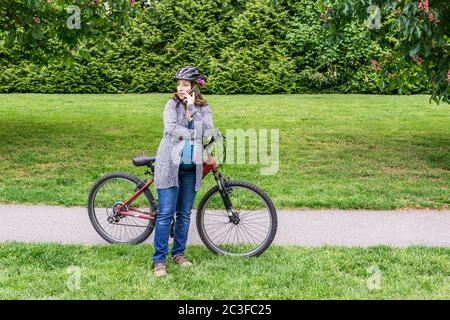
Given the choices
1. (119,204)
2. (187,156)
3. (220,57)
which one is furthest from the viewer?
(220,57)

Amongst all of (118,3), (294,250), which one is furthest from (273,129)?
(294,250)

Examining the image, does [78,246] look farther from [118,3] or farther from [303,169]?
[118,3]

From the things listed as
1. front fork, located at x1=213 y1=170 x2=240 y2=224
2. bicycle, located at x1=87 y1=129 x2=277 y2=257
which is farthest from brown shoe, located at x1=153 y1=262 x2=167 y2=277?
front fork, located at x1=213 y1=170 x2=240 y2=224

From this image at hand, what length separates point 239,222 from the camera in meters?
5.41

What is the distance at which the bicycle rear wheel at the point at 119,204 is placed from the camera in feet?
18.4

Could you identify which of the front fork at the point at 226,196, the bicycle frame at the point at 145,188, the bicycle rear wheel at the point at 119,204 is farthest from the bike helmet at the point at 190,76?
the bicycle rear wheel at the point at 119,204

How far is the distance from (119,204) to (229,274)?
4.53 feet

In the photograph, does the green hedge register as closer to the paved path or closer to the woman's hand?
the paved path

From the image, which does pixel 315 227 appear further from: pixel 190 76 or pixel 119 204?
pixel 190 76

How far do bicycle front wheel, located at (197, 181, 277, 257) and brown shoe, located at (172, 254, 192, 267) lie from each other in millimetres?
289

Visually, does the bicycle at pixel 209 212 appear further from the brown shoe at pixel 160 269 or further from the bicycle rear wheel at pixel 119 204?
the brown shoe at pixel 160 269

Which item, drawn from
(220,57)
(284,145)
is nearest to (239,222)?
(284,145)

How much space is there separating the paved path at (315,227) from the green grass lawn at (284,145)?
0.35 m

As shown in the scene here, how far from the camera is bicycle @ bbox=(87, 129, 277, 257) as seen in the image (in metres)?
5.30
